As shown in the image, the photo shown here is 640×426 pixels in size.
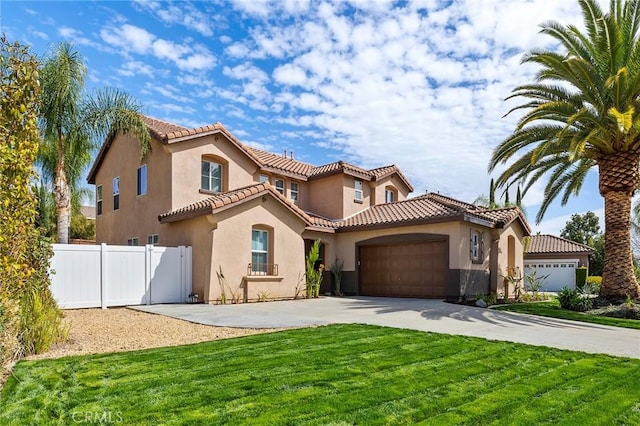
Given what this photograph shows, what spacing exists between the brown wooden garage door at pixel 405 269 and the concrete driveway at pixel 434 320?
3115 mm

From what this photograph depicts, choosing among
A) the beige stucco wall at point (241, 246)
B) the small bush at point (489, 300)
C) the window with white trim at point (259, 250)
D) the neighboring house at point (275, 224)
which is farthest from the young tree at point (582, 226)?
the window with white trim at point (259, 250)

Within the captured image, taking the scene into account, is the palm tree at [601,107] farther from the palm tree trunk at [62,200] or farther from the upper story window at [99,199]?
the upper story window at [99,199]

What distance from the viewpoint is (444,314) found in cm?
1370

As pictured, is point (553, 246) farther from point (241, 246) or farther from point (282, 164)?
point (241, 246)

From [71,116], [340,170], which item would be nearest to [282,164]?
[340,170]

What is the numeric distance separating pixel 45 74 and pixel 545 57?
18.1 m

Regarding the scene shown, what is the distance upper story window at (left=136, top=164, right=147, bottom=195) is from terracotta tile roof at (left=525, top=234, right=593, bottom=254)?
2830 centimetres

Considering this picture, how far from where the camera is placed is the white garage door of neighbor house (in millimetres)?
34531

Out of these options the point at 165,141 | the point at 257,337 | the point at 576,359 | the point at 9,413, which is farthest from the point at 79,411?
the point at 165,141

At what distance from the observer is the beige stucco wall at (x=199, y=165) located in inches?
740

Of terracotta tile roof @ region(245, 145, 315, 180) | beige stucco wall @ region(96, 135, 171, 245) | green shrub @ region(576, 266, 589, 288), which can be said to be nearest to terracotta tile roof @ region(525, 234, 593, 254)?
green shrub @ region(576, 266, 589, 288)

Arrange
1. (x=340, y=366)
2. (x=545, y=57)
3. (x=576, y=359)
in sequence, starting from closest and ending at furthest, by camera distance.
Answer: (x=340, y=366), (x=576, y=359), (x=545, y=57)

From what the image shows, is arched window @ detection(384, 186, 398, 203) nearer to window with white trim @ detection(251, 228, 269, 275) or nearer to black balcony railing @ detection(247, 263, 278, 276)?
window with white trim @ detection(251, 228, 269, 275)

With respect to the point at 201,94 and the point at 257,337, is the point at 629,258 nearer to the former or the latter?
the point at 257,337
